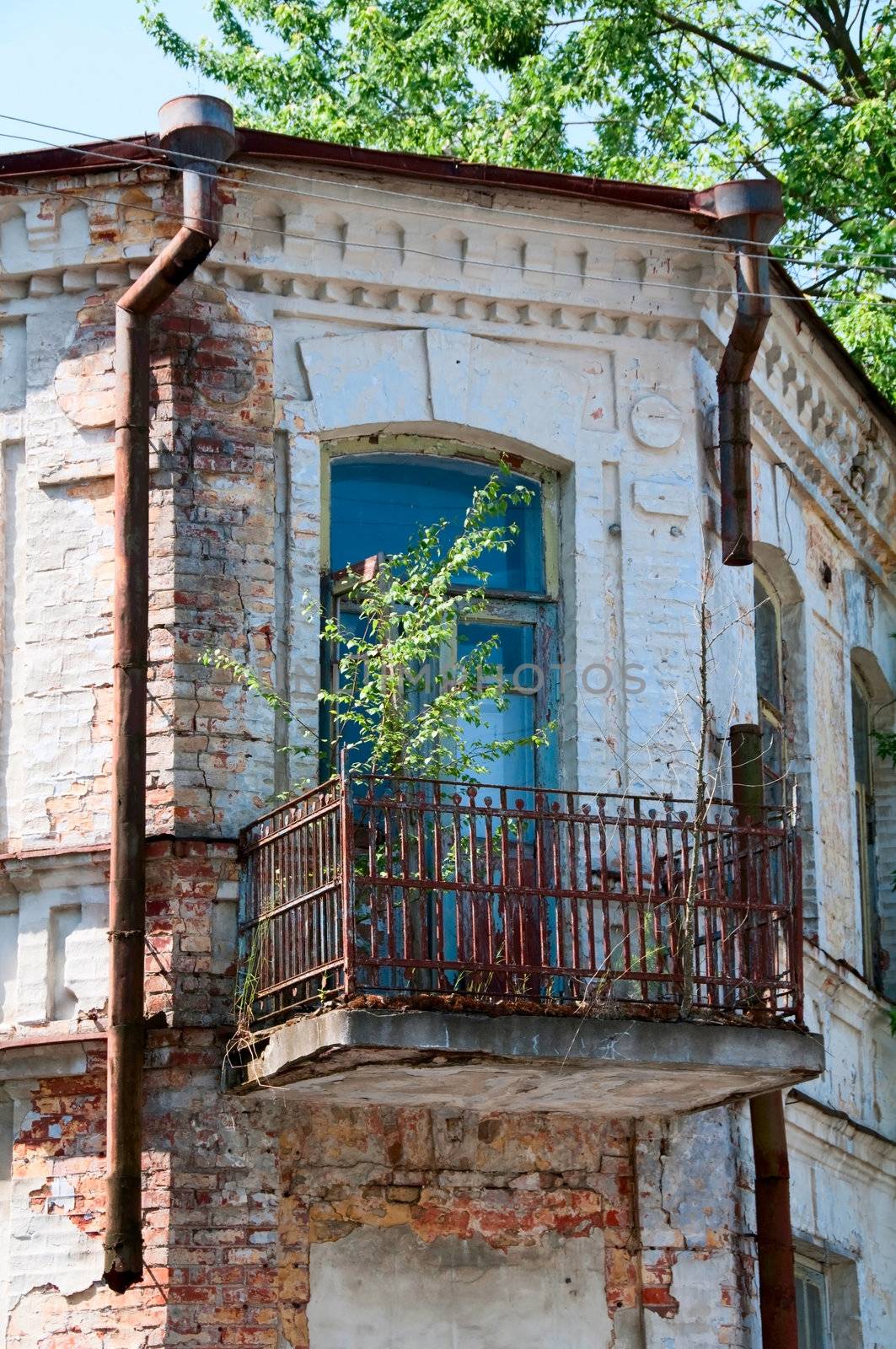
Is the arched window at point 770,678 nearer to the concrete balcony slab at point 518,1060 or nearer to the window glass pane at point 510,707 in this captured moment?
the window glass pane at point 510,707

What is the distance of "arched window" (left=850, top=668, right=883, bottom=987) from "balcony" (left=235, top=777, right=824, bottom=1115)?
11.0 ft

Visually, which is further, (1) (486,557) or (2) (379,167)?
(1) (486,557)

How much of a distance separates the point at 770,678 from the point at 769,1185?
2959 millimetres

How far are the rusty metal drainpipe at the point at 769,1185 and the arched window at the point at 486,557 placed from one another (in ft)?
2.74

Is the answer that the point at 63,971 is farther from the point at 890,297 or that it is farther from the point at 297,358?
the point at 890,297

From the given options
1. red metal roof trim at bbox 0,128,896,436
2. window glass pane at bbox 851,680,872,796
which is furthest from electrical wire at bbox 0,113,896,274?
window glass pane at bbox 851,680,872,796

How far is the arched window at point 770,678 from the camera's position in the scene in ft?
35.8

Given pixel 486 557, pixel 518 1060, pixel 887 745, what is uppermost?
pixel 486 557

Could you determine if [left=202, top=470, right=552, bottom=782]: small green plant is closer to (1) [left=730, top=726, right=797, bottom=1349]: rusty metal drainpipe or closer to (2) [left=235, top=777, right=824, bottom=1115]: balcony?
(2) [left=235, top=777, right=824, bottom=1115]: balcony

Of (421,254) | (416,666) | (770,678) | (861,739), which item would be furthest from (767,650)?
(421,254)

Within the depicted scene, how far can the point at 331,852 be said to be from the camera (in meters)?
7.94

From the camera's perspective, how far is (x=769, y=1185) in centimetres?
908

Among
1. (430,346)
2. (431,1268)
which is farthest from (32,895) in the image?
(430,346)

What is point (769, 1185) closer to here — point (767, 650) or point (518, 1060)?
point (518, 1060)
